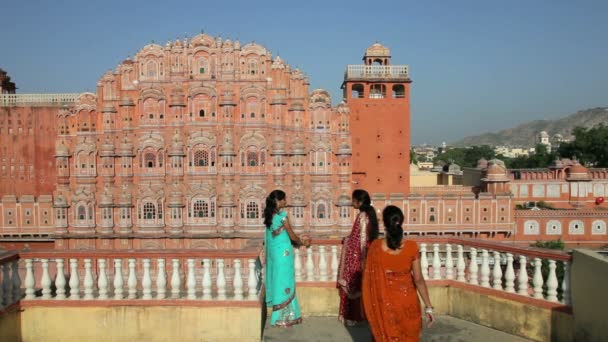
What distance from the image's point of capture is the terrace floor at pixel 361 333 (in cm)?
535

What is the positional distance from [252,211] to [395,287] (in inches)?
786

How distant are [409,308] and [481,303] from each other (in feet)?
6.57

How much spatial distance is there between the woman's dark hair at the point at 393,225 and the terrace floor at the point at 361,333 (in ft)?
5.51

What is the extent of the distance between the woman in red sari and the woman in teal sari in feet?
1.76

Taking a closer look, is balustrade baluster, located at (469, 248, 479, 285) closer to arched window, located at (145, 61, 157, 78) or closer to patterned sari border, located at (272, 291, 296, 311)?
patterned sari border, located at (272, 291, 296, 311)

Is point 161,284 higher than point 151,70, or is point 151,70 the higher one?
point 151,70

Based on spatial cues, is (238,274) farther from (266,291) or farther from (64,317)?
(64,317)

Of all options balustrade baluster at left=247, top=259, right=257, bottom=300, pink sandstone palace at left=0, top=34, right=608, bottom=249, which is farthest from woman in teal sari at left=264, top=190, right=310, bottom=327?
pink sandstone palace at left=0, top=34, right=608, bottom=249

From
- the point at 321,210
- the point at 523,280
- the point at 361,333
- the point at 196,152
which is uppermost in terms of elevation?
the point at 196,152

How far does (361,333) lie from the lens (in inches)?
212

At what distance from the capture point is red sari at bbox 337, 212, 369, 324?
5035 mm

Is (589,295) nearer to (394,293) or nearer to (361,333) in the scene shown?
(394,293)

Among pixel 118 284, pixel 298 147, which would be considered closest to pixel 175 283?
pixel 118 284

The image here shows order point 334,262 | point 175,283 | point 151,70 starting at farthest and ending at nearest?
point 151,70 < point 334,262 < point 175,283
